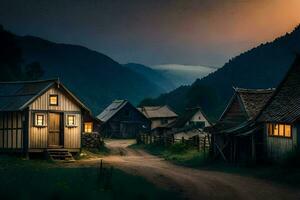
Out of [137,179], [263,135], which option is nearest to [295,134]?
[263,135]

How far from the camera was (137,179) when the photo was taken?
27.1m

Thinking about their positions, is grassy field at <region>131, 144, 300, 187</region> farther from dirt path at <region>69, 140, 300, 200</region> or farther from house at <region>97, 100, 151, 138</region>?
house at <region>97, 100, 151, 138</region>

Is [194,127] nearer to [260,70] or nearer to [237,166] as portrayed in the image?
[237,166]

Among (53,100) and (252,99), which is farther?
(252,99)

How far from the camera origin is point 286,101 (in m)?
35.2

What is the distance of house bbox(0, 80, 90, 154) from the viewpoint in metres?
40.1

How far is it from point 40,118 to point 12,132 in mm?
2652

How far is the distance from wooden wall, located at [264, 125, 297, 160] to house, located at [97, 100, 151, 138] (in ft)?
185

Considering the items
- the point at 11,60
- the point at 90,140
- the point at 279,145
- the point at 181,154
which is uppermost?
the point at 11,60

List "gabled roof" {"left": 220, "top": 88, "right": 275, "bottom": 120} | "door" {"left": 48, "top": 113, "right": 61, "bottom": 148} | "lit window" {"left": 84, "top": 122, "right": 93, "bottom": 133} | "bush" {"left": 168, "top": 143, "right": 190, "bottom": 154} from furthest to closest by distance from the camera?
"lit window" {"left": 84, "top": 122, "right": 93, "bottom": 133} < "bush" {"left": 168, "top": 143, "right": 190, "bottom": 154} < "door" {"left": 48, "top": 113, "right": 61, "bottom": 148} < "gabled roof" {"left": 220, "top": 88, "right": 275, "bottom": 120}

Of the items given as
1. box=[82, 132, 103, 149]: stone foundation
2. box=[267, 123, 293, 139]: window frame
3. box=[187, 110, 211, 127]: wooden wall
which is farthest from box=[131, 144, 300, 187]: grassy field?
box=[187, 110, 211, 127]: wooden wall

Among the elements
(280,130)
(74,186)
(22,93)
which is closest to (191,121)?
(22,93)

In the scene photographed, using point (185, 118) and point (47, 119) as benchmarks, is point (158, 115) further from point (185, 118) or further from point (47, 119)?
point (47, 119)

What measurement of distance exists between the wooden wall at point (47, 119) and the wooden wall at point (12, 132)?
39.6 inches
